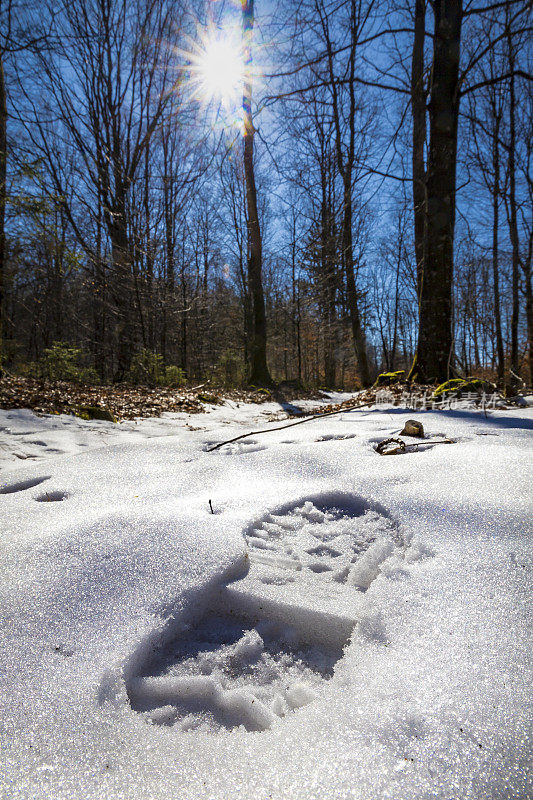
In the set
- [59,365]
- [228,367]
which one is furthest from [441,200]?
[228,367]

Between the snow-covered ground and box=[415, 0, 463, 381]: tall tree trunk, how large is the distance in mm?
3468

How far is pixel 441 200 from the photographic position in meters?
4.36

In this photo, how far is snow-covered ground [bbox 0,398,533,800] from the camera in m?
0.43

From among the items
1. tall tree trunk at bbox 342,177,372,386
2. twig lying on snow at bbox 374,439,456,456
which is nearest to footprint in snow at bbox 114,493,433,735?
twig lying on snow at bbox 374,439,456,456

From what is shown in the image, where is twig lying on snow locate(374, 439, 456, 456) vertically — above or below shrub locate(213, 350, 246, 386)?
below

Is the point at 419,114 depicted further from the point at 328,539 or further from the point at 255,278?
the point at 328,539

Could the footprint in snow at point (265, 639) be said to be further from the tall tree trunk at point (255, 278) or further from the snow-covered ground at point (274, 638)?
the tall tree trunk at point (255, 278)

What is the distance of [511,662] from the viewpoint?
1.78 feet

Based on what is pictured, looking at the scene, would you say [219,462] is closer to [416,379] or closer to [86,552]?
[86,552]

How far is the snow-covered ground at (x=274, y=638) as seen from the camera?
0.43m

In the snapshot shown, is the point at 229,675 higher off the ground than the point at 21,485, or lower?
lower

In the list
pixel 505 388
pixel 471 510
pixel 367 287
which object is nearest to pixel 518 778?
pixel 471 510

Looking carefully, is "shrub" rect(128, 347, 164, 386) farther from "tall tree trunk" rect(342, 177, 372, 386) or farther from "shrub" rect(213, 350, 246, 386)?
"tall tree trunk" rect(342, 177, 372, 386)

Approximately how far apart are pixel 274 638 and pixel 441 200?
5.23 metres
